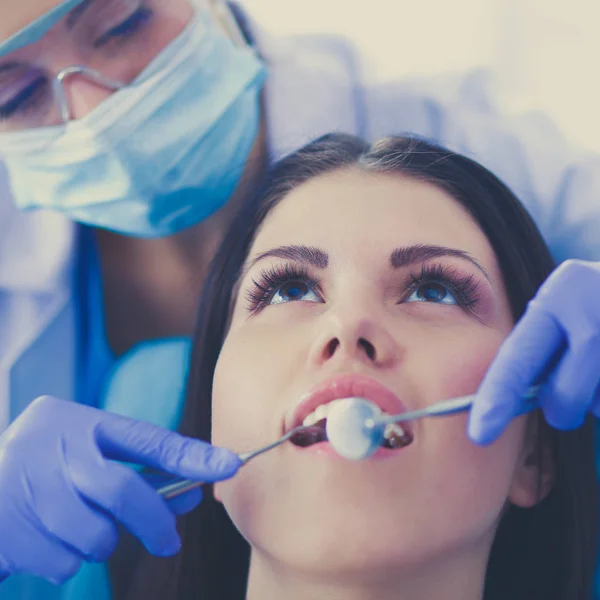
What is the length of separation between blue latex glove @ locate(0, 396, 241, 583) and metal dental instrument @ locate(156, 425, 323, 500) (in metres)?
0.01

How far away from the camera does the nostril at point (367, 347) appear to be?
82 cm

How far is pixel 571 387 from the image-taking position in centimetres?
81

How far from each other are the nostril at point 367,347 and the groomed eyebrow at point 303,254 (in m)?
0.13

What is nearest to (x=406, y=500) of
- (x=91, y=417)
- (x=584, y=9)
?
(x=91, y=417)

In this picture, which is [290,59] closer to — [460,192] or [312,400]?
[460,192]

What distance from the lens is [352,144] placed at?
112 centimetres

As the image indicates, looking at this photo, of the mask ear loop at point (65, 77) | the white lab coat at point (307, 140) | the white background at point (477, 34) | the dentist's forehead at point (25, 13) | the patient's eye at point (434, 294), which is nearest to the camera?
the patient's eye at point (434, 294)

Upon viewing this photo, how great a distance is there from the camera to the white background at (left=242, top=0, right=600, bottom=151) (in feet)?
5.44

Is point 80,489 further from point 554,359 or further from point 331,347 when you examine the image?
point 554,359

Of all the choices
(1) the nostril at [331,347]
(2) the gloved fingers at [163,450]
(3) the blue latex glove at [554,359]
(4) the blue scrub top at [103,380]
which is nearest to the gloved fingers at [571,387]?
(3) the blue latex glove at [554,359]

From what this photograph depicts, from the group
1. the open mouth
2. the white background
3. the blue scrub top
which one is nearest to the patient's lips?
the open mouth

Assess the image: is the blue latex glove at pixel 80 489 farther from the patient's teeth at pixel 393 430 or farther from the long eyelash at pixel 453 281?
the long eyelash at pixel 453 281

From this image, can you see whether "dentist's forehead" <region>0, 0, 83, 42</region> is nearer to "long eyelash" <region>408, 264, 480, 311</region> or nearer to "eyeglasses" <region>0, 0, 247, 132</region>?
"eyeglasses" <region>0, 0, 247, 132</region>

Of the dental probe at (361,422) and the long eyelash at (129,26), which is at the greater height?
the long eyelash at (129,26)
